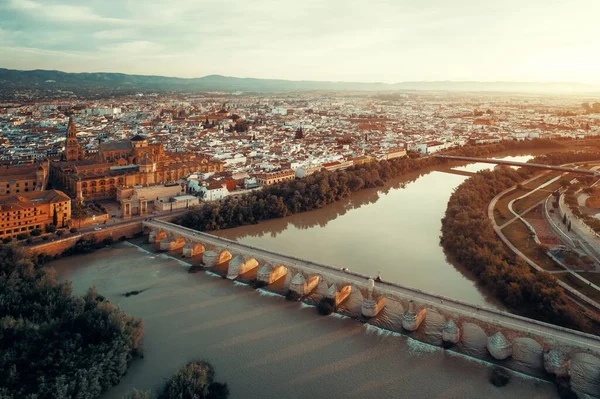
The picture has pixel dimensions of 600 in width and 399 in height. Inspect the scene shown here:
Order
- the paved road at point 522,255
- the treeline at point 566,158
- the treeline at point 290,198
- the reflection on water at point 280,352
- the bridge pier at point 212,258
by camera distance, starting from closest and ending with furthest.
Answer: the reflection on water at point 280,352 < the paved road at point 522,255 < the bridge pier at point 212,258 < the treeline at point 290,198 < the treeline at point 566,158

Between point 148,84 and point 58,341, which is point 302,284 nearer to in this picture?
point 58,341

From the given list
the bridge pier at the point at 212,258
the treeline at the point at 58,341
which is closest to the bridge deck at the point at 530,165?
the bridge pier at the point at 212,258

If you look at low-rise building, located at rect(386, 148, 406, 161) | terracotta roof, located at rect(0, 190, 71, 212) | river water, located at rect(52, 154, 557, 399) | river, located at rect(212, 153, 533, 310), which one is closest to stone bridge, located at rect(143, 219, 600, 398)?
river water, located at rect(52, 154, 557, 399)

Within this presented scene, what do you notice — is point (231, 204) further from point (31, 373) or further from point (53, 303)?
point (31, 373)

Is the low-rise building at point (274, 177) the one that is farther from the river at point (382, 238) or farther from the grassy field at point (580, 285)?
the grassy field at point (580, 285)

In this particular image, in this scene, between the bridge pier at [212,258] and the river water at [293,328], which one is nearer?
the river water at [293,328]
